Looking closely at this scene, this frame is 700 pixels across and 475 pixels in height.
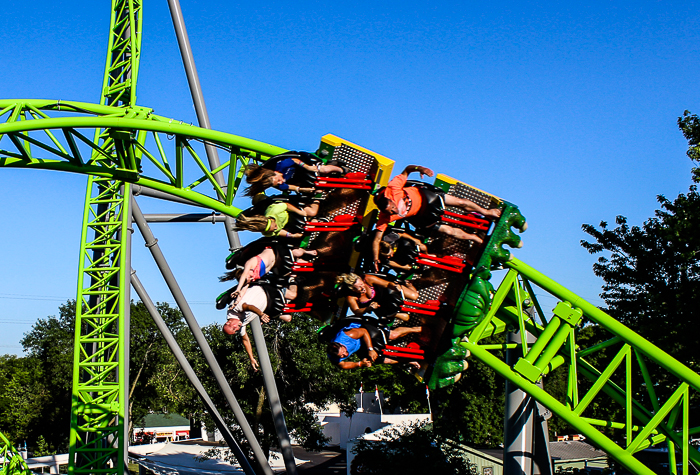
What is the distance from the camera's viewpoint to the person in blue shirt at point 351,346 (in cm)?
615

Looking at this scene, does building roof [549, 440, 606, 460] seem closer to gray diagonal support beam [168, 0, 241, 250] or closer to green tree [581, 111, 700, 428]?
green tree [581, 111, 700, 428]

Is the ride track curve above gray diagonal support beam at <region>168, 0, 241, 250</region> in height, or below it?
below

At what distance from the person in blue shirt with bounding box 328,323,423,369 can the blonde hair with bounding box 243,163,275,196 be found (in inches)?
66.7

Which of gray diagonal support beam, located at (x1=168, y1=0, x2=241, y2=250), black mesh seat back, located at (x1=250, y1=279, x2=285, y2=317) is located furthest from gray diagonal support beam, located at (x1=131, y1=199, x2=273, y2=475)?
black mesh seat back, located at (x1=250, y1=279, x2=285, y2=317)

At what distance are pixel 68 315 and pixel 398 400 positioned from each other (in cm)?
2462

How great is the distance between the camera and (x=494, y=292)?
261 inches

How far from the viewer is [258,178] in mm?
5895

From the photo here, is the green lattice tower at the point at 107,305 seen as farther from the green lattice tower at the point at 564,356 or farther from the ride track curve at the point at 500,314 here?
the green lattice tower at the point at 564,356

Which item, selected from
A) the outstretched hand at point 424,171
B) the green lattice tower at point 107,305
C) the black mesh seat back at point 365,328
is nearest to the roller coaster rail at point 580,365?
the black mesh seat back at point 365,328

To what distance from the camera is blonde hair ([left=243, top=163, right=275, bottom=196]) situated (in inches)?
232

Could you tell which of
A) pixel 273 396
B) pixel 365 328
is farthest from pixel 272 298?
pixel 273 396

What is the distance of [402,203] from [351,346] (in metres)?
1.56

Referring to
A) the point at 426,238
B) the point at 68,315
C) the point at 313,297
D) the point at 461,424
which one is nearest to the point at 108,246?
the point at 313,297

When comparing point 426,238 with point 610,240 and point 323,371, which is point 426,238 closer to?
point 610,240
